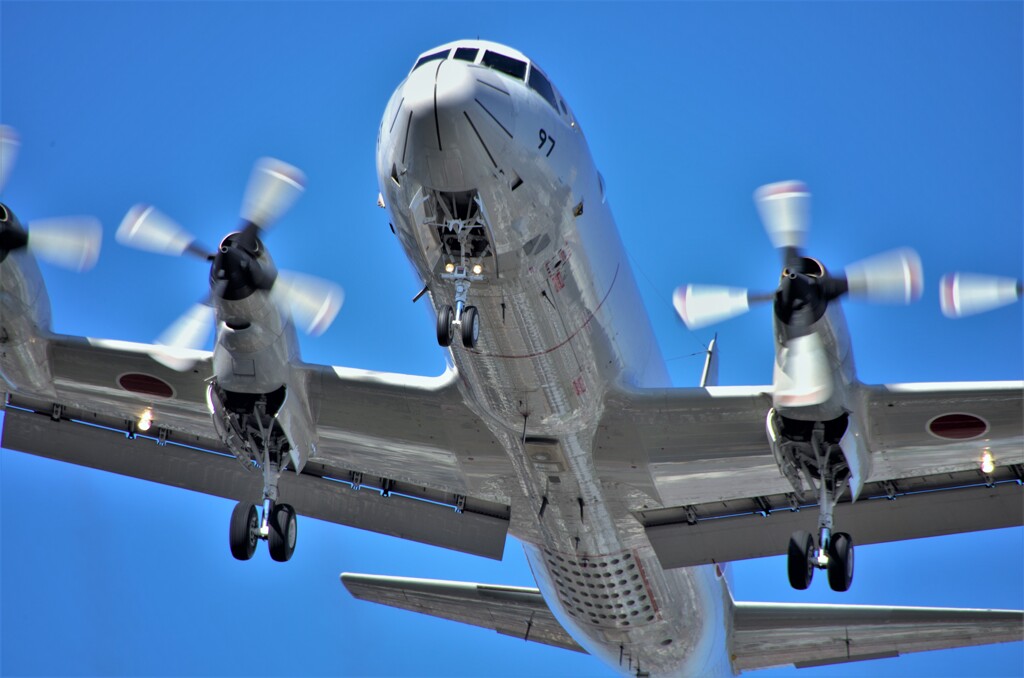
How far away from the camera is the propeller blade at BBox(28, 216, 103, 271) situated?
612 inches

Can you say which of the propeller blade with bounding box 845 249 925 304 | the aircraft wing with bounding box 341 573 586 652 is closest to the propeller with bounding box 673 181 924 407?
the propeller blade with bounding box 845 249 925 304

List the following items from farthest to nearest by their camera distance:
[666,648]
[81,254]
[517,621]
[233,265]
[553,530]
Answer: [517,621] → [666,648] → [553,530] → [81,254] → [233,265]

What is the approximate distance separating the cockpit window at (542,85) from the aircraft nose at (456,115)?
0.87 meters

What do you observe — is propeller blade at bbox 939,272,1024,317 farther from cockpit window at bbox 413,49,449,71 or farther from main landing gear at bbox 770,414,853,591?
cockpit window at bbox 413,49,449,71

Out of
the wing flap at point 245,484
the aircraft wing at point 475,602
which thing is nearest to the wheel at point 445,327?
the wing flap at point 245,484

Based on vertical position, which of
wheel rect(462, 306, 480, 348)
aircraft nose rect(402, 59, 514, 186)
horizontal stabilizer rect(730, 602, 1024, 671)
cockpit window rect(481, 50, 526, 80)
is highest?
cockpit window rect(481, 50, 526, 80)

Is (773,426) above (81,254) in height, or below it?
below

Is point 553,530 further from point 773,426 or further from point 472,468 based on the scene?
point 773,426

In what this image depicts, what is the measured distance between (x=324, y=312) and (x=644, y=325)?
388 centimetres

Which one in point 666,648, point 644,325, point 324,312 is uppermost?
point 644,325

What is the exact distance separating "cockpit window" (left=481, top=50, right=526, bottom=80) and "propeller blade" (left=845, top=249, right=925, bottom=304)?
156 inches

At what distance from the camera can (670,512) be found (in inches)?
665

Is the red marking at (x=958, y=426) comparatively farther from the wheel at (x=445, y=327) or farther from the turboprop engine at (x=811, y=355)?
the wheel at (x=445, y=327)

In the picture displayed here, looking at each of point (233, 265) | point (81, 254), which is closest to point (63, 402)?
point (81, 254)
